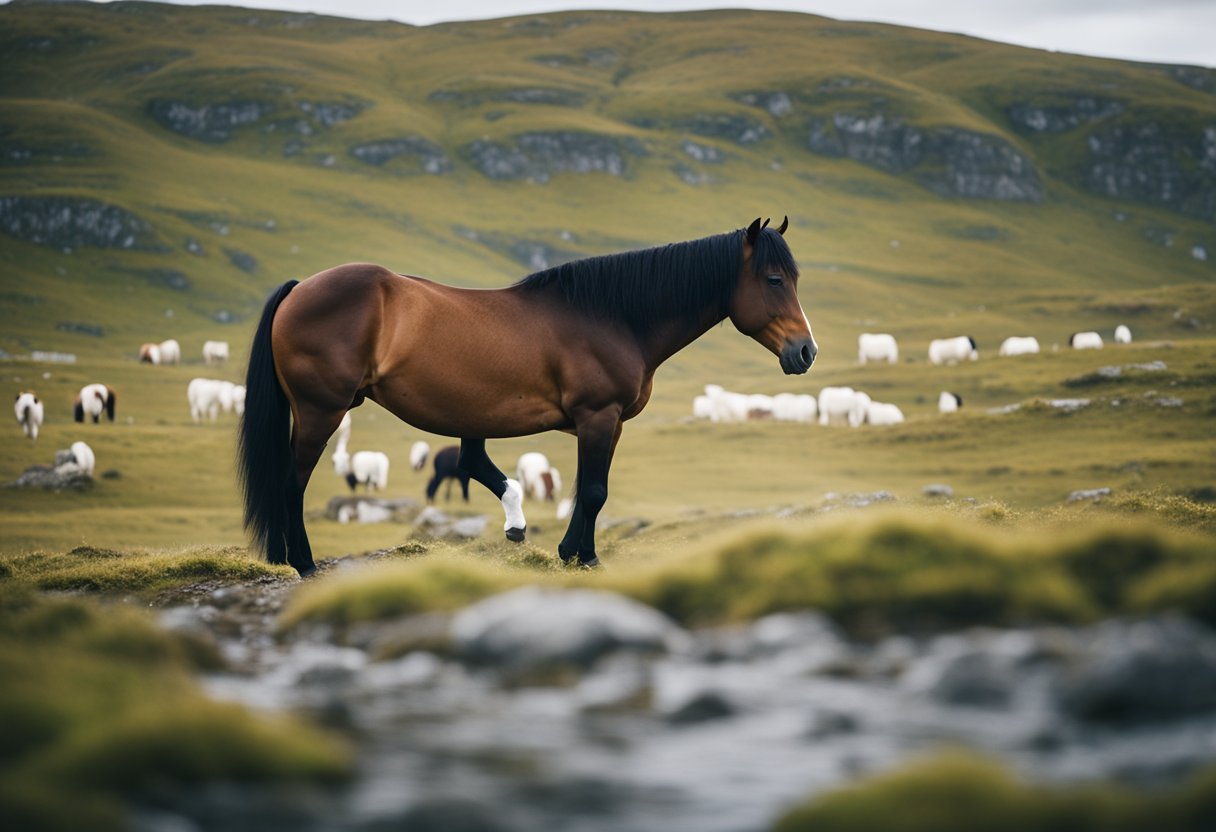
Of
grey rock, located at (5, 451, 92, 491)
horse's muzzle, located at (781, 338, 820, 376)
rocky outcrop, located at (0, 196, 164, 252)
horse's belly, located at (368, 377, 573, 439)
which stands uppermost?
rocky outcrop, located at (0, 196, 164, 252)

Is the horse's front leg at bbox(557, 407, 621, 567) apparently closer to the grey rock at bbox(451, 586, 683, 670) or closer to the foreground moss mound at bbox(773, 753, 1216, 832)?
the grey rock at bbox(451, 586, 683, 670)

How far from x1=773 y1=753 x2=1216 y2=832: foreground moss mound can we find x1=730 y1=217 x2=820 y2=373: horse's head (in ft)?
30.1

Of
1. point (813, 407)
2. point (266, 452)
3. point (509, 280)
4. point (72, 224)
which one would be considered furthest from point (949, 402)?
point (72, 224)

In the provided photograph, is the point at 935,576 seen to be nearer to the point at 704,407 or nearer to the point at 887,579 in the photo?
the point at 887,579

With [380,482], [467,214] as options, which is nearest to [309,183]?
[467,214]

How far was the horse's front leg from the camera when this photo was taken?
1285cm

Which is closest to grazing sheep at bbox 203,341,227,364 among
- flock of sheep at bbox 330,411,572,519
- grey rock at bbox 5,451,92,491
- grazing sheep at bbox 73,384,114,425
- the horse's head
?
grazing sheep at bbox 73,384,114,425

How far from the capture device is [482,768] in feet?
17.2

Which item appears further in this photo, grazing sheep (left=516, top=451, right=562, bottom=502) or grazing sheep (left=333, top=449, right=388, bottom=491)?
grazing sheep (left=333, top=449, right=388, bottom=491)

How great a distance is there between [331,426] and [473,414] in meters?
1.57

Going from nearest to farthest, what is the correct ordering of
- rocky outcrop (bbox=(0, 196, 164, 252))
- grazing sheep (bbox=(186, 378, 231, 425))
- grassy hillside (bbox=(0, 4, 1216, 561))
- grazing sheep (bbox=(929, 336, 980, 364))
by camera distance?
grassy hillside (bbox=(0, 4, 1216, 561)), grazing sheep (bbox=(186, 378, 231, 425)), grazing sheep (bbox=(929, 336, 980, 364)), rocky outcrop (bbox=(0, 196, 164, 252))

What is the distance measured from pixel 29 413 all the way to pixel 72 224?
9148 cm

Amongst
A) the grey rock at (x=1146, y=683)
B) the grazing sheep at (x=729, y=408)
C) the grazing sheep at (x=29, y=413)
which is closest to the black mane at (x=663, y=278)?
the grey rock at (x=1146, y=683)

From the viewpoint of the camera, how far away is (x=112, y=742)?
16.4ft
